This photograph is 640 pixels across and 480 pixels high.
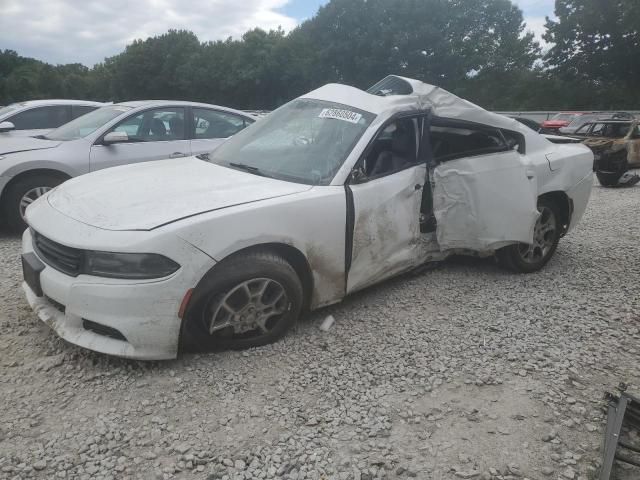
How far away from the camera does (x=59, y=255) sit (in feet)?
9.57

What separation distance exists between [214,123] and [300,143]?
3.40m

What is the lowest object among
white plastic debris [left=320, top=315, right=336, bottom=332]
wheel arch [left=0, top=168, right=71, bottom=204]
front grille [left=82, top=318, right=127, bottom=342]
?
white plastic debris [left=320, top=315, right=336, bottom=332]

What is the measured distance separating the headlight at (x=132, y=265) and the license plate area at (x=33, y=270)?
1.63 ft

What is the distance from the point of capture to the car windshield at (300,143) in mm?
3566

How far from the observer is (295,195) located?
3250mm

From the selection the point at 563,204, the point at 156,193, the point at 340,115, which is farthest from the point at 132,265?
the point at 563,204

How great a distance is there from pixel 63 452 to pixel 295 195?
1.85 metres

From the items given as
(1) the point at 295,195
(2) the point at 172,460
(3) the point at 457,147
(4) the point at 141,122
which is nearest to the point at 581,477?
(2) the point at 172,460

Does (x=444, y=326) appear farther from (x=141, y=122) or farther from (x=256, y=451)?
(x=141, y=122)

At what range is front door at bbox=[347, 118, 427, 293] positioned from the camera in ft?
11.7

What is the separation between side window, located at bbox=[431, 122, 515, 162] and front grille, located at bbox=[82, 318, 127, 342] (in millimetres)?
2921

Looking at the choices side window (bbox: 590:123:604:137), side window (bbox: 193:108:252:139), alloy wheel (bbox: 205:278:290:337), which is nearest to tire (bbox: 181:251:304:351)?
alloy wheel (bbox: 205:278:290:337)

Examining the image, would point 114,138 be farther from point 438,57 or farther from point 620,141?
point 438,57

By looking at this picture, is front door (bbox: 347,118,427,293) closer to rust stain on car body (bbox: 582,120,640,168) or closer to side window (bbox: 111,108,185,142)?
side window (bbox: 111,108,185,142)
